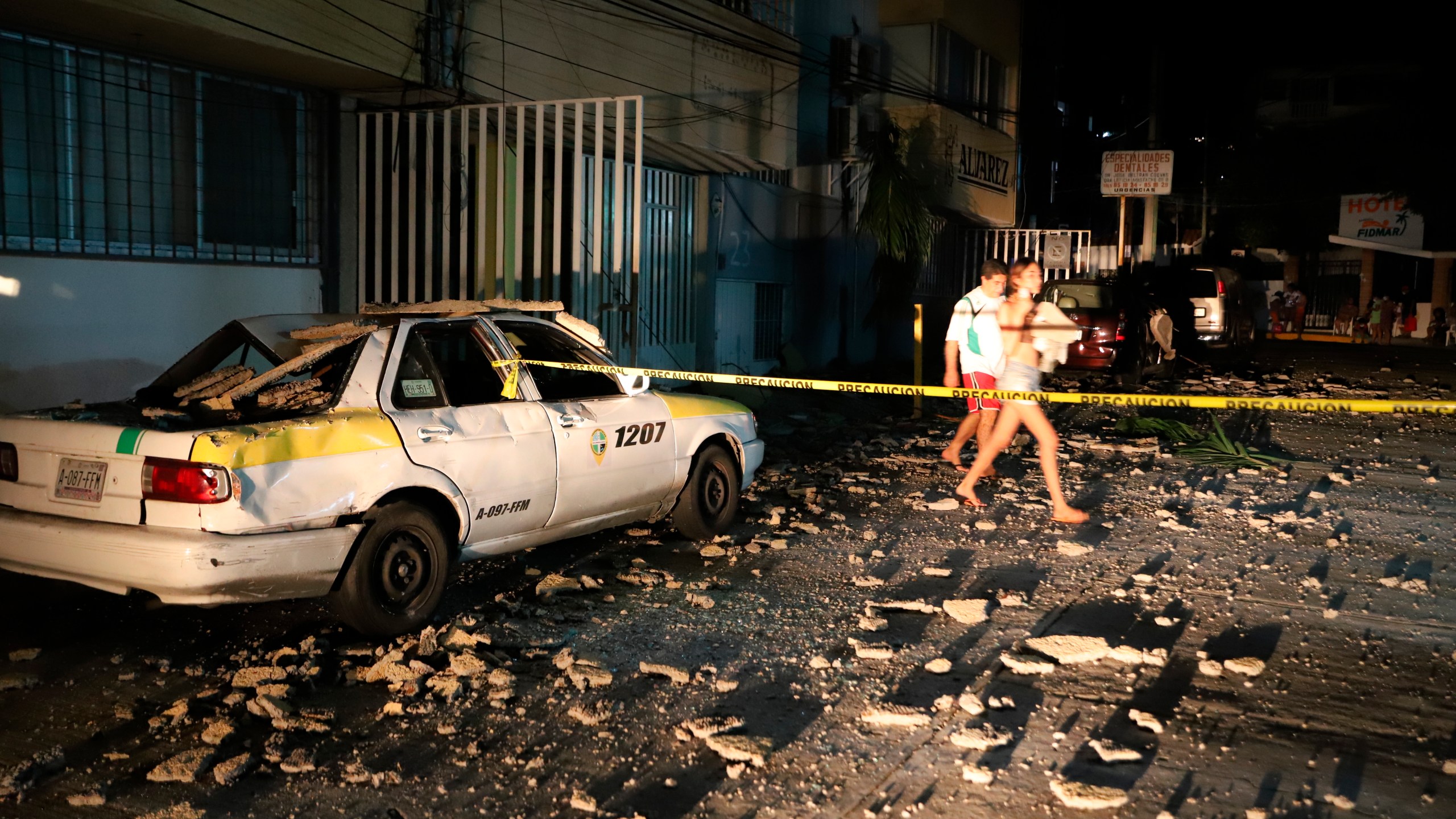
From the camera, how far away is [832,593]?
20.2ft

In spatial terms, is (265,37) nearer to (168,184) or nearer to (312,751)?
(168,184)

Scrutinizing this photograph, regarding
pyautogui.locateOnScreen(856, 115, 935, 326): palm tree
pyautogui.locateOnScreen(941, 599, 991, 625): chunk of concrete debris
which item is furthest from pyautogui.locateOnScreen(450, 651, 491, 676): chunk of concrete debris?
pyautogui.locateOnScreen(856, 115, 935, 326): palm tree

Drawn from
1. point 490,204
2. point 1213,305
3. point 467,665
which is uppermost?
point 490,204

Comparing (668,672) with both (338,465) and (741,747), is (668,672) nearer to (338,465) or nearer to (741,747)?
(741,747)

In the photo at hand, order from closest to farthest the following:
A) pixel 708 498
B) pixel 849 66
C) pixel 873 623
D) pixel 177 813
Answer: pixel 177 813, pixel 873 623, pixel 708 498, pixel 849 66

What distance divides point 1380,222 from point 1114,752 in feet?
119

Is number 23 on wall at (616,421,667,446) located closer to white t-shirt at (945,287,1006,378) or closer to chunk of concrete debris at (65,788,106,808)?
white t-shirt at (945,287,1006,378)

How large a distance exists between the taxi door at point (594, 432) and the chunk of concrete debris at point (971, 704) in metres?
2.40

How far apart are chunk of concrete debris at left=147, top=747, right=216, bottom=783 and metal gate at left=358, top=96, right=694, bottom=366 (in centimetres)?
602

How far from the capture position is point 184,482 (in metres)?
4.72

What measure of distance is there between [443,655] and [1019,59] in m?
21.7

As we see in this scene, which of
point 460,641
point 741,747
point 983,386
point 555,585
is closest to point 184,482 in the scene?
point 460,641

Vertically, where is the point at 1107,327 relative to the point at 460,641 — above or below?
above

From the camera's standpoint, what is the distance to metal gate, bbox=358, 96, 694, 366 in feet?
32.5
